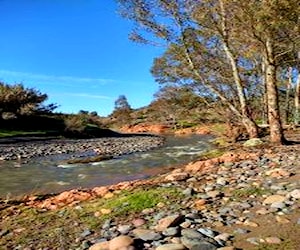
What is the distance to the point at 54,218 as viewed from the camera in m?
8.38

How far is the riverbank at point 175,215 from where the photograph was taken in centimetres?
630

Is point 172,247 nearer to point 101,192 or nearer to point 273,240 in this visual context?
point 273,240

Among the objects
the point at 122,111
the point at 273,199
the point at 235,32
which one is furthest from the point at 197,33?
the point at 122,111

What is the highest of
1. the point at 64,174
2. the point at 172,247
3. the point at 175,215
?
the point at 175,215

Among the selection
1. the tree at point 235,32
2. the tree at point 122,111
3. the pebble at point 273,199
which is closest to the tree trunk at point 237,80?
the tree at point 235,32

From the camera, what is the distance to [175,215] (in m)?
7.18

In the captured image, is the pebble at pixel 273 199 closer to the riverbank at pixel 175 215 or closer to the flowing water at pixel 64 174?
the riverbank at pixel 175 215

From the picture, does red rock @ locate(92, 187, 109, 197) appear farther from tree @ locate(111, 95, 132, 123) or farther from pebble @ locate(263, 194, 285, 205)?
tree @ locate(111, 95, 132, 123)

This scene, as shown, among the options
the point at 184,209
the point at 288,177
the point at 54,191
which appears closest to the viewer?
the point at 184,209

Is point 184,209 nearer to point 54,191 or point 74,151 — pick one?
point 54,191

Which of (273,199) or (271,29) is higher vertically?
(271,29)

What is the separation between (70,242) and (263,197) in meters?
3.55

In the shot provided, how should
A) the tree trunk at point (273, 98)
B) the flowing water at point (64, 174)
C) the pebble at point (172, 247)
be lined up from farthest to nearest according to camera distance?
1. the tree trunk at point (273, 98)
2. the flowing water at point (64, 174)
3. the pebble at point (172, 247)

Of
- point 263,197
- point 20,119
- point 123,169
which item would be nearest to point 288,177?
point 263,197
